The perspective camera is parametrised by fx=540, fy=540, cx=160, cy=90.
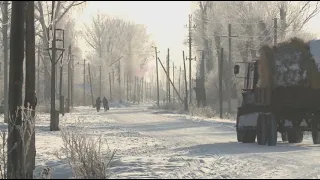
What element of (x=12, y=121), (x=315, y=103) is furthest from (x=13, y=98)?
(x=315, y=103)

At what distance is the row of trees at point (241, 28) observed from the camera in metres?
50.2

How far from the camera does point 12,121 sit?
32.6 ft

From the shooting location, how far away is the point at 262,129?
18.4 meters

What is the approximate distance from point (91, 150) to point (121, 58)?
343 ft

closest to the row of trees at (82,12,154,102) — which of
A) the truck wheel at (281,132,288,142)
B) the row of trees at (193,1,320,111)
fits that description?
the row of trees at (193,1,320,111)

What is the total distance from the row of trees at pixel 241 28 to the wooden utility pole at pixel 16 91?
102 ft

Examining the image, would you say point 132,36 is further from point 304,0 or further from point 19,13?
point 19,13

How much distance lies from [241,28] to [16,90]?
51.4 m

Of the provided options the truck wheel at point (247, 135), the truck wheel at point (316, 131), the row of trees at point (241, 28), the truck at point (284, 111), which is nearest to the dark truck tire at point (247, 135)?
the truck wheel at point (247, 135)

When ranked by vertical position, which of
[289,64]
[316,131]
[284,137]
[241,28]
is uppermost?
[241,28]

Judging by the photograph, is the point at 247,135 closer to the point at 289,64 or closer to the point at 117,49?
the point at 289,64

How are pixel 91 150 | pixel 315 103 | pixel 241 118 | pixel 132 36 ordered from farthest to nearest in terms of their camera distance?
pixel 132 36 < pixel 241 118 < pixel 315 103 < pixel 91 150

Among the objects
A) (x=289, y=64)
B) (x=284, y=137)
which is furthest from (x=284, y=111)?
(x=284, y=137)

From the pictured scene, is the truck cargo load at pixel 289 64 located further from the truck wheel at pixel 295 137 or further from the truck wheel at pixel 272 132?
the truck wheel at pixel 295 137
